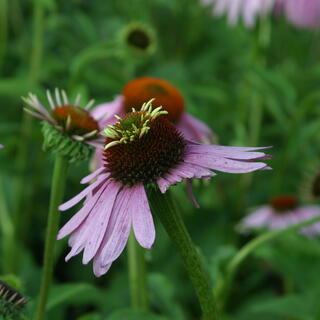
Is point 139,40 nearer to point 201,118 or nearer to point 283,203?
point 201,118

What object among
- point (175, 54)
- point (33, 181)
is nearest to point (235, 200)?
point (33, 181)

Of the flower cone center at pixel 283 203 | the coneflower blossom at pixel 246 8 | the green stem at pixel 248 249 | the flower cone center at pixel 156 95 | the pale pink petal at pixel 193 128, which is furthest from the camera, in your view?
the coneflower blossom at pixel 246 8

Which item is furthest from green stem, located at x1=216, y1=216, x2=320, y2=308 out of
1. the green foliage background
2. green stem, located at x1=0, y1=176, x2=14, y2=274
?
green stem, located at x1=0, y1=176, x2=14, y2=274

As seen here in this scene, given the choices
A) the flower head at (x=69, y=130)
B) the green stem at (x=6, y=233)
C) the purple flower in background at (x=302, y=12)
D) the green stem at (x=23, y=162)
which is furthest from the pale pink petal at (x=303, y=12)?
the flower head at (x=69, y=130)

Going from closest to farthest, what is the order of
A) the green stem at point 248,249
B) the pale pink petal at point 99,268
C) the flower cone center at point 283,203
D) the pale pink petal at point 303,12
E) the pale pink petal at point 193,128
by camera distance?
the pale pink petal at point 99,268, the green stem at point 248,249, the pale pink petal at point 193,128, the flower cone center at point 283,203, the pale pink petal at point 303,12

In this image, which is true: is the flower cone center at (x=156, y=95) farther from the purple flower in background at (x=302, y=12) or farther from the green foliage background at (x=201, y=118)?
the purple flower in background at (x=302, y=12)

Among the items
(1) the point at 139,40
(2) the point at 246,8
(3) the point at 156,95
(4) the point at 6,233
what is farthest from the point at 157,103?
(2) the point at 246,8

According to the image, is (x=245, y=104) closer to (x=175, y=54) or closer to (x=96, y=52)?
(x=96, y=52)
